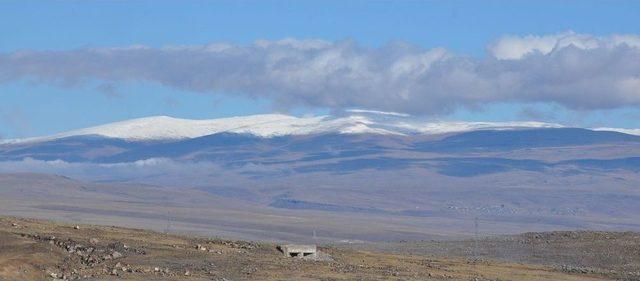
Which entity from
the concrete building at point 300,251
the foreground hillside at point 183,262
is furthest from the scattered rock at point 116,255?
the concrete building at point 300,251

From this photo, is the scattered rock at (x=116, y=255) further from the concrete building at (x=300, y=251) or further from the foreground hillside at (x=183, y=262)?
the concrete building at (x=300, y=251)

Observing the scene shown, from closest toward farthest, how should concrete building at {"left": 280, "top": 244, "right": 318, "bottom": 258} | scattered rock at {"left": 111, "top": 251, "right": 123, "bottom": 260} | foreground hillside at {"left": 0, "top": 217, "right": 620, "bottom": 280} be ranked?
foreground hillside at {"left": 0, "top": 217, "right": 620, "bottom": 280}
scattered rock at {"left": 111, "top": 251, "right": 123, "bottom": 260}
concrete building at {"left": 280, "top": 244, "right": 318, "bottom": 258}

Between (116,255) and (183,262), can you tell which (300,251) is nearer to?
(183,262)

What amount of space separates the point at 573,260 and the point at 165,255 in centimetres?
1629

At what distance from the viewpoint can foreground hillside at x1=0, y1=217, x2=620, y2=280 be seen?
36.8 meters

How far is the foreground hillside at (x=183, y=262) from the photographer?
36844mm

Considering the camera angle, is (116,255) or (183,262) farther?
(183,262)

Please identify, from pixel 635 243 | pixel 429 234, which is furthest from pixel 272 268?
pixel 429 234

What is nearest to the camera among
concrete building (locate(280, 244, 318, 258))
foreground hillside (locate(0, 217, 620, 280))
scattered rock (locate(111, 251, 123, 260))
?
foreground hillside (locate(0, 217, 620, 280))

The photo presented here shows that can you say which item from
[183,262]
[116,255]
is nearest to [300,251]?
[183,262]

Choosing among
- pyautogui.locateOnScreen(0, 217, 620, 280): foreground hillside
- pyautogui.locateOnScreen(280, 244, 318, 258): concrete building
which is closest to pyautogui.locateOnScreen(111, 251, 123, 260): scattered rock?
pyautogui.locateOnScreen(0, 217, 620, 280): foreground hillside

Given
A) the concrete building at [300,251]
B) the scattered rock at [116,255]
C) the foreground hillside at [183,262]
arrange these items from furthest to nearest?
1. the concrete building at [300,251]
2. the scattered rock at [116,255]
3. the foreground hillside at [183,262]

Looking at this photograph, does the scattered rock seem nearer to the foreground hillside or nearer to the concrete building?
the foreground hillside

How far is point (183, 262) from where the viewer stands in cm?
4000
